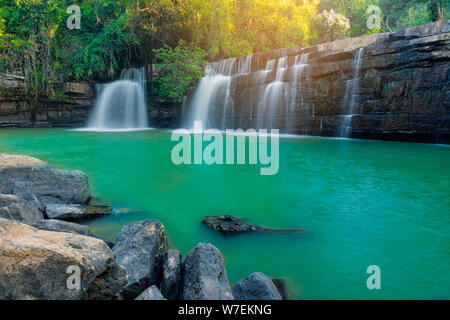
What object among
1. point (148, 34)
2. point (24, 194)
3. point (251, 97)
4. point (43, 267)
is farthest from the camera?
point (148, 34)

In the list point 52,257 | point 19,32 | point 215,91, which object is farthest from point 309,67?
point 19,32

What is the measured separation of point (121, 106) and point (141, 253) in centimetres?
2019

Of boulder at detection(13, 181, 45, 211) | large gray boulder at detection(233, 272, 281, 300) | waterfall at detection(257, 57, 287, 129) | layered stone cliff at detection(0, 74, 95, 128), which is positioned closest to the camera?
large gray boulder at detection(233, 272, 281, 300)

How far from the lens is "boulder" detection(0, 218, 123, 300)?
62.7 inches

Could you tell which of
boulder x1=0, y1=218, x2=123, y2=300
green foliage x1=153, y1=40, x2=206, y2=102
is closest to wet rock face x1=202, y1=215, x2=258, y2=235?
boulder x1=0, y1=218, x2=123, y2=300

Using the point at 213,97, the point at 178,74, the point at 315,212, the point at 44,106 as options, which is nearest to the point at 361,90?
the point at 213,97

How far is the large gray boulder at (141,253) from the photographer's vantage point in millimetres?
2137

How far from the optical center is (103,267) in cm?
182

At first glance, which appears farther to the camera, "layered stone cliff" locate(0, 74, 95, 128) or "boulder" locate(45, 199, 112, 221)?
"layered stone cliff" locate(0, 74, 95, 128)

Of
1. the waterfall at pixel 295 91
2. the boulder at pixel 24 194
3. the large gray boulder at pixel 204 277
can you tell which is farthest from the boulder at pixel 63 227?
the waterfall at pixel 295 91

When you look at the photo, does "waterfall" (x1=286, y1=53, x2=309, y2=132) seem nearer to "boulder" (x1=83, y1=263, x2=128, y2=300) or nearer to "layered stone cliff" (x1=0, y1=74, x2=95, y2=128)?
"boulder" (x1=83, y1=263, x2=128, y2=300)

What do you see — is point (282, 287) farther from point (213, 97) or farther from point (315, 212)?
point (213, 97)

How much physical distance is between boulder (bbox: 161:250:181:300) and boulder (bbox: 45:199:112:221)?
2005 mm

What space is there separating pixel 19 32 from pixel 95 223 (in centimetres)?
2137
